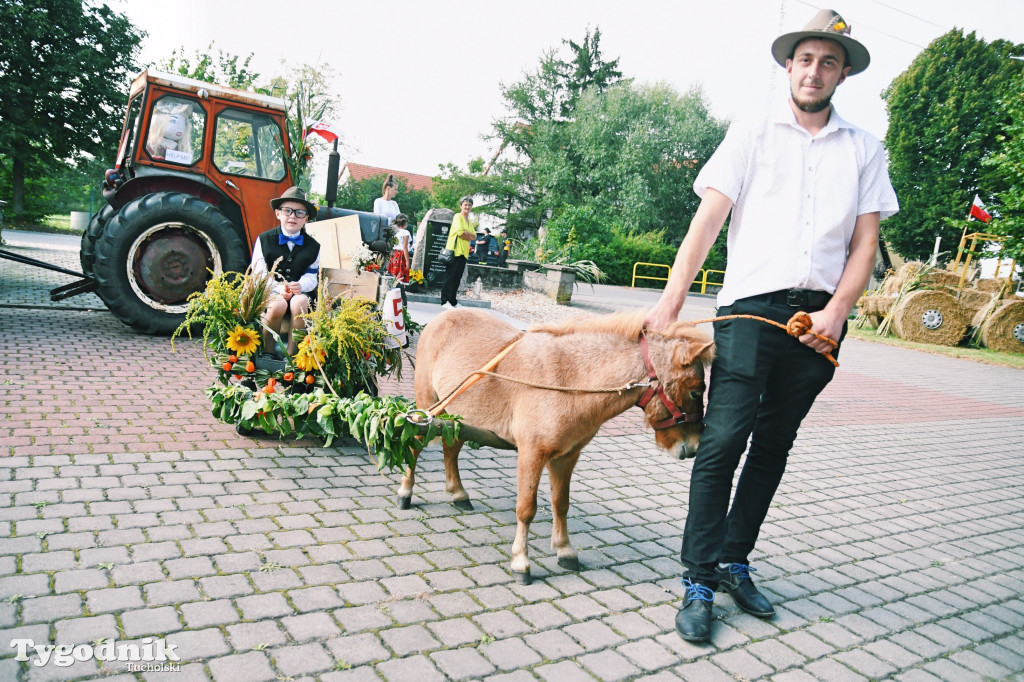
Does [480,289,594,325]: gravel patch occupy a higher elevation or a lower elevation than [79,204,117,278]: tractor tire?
lower

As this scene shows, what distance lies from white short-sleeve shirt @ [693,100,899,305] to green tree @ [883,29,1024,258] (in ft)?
120

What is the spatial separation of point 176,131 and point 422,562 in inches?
276

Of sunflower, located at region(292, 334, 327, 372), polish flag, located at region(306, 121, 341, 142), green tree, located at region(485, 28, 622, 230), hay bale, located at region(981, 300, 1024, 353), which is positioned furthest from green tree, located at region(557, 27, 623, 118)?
sunflower, located at region(292, 334, 327, 372)

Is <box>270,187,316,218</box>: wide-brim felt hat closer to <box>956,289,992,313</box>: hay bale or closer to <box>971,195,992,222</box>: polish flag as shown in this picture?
<box>956,289,992,313</box>: hay bale

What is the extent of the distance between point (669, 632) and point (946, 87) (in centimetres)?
4236

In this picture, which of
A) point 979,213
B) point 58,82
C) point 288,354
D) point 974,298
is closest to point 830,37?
point 288,354

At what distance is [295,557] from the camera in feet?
10.2

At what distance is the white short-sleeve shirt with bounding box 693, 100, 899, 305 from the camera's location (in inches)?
113

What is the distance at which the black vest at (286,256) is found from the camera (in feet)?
16.7

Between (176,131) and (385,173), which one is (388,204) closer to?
(176,131)

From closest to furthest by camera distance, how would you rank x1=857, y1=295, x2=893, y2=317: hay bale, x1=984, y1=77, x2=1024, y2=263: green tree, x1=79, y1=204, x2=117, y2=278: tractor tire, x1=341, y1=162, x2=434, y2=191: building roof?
x1=79, y1=204, x2=117, y2=278: tractor tire
x1=984, y1=77, x2=1024, y2=263: green tree
x1=857, y1=295, x2=893, y2=317: hay bale
x1=341, y1=162, x2=434, y2=191: building roof

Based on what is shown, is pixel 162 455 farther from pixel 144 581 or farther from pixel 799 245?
pixel 799 245

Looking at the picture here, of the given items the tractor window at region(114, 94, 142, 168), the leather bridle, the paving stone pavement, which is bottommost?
the paving stone pavement

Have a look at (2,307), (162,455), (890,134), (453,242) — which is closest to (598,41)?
(890,134)
